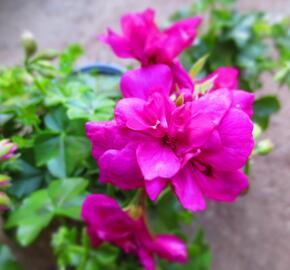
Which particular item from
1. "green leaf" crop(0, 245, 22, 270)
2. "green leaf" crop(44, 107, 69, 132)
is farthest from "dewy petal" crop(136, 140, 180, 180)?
"green leaf" crop(0, 245, 22, 270)

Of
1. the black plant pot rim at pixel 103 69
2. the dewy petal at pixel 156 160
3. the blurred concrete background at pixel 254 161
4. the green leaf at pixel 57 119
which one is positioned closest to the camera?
the dewy petal at pixel 156 160

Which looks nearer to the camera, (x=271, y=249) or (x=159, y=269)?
(x=159, y=269)

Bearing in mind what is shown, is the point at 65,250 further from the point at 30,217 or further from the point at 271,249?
the point at 271,249

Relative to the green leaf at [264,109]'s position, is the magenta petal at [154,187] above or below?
above

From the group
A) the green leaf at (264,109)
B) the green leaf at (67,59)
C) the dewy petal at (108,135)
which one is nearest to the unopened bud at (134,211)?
the dewy petal at (108,135)

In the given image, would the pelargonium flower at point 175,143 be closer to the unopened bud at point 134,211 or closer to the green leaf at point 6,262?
the unopened bud at point 134,211

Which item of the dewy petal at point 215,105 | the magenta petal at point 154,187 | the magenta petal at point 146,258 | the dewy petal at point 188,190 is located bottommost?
the magenta petal at point 146,258

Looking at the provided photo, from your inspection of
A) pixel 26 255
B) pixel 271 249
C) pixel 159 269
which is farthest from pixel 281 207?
pixel 26 255

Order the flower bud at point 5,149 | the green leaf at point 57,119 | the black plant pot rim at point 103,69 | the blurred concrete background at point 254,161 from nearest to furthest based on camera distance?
the flower bud at point 5,149, the green leaf at point 57,119, the black plant pot rim at point 103,69, the blurred concrete background at point 254,161
